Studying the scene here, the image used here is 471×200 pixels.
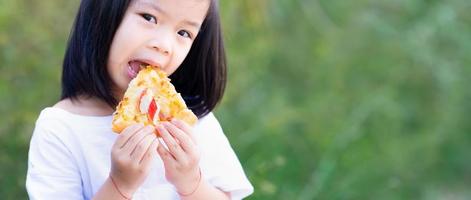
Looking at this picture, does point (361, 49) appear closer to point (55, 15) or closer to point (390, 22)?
point (390, 22)

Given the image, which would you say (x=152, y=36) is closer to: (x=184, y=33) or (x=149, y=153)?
(x=184, y=33)

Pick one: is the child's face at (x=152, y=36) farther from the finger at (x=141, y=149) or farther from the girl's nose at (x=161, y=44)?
the finger at (x=141, y=149)

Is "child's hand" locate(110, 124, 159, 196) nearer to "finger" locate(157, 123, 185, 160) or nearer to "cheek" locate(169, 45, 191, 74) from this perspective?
"finger" locate(157, 123, 185, 160)

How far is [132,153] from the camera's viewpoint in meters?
1.94

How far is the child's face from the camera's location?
2.05 m

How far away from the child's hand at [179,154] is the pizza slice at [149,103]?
0.04 meters

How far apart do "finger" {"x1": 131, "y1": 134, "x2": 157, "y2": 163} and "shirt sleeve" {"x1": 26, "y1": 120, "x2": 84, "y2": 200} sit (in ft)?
0.75

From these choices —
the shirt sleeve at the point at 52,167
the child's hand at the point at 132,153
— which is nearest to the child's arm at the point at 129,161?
the child's hand at the point at 132,153

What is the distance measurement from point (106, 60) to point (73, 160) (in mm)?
232

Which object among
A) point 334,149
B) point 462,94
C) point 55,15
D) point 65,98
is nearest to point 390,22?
point 462,94

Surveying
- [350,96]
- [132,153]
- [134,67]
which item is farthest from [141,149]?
[350,96]

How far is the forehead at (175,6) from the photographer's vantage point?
Result: 2055 millimetres

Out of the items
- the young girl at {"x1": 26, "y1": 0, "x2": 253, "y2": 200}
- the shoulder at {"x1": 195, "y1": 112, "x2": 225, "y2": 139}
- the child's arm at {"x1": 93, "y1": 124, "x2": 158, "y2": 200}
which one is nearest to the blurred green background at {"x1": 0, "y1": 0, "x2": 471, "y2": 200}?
the shoulder at {"x1": 195, "y1": 112, "x2": 225, "y2": 139}

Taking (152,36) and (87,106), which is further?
(87,106)
